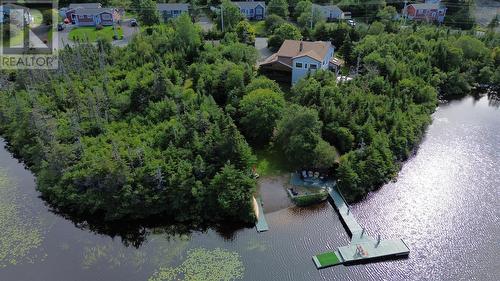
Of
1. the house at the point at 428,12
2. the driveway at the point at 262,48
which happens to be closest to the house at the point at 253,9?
the driveway at the point at 262,48

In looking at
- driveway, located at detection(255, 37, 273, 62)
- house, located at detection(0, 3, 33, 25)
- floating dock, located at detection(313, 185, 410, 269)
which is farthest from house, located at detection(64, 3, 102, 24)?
floating dock, located at detection(313, 185, 410, 269)

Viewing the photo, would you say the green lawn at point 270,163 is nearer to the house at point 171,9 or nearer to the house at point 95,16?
the house at point 171,9

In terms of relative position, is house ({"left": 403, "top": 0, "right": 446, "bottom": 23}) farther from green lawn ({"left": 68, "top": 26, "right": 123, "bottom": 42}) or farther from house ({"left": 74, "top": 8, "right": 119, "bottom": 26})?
house ({"left": 74, "top": 8, "right": 119, "bottom": 26})

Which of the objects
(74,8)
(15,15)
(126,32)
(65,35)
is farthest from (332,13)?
(15,15)

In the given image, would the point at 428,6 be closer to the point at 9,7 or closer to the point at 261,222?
the point at 261,222

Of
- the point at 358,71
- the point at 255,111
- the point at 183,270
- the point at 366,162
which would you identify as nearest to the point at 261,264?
the point at 183,270
